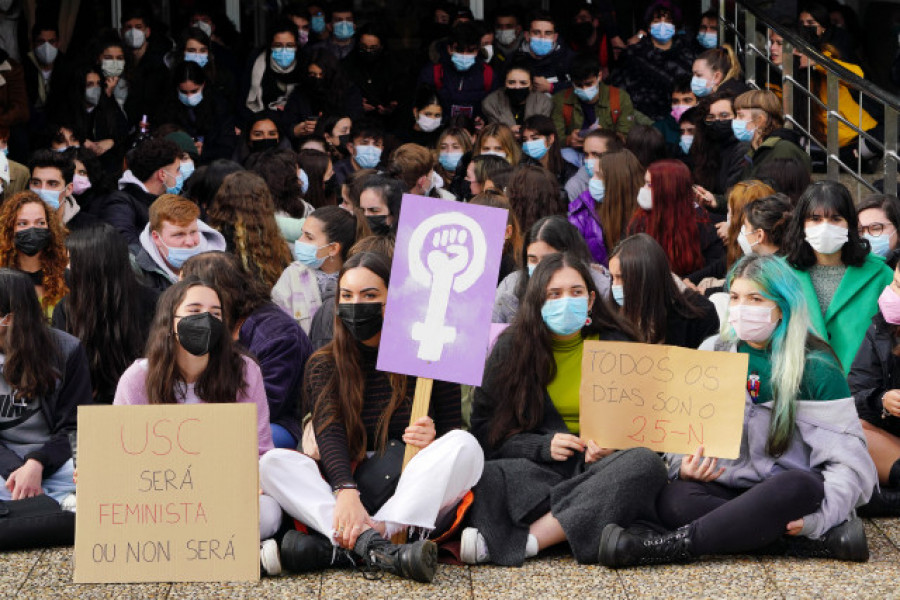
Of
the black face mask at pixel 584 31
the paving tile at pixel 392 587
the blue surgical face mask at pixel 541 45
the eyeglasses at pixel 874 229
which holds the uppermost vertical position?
the black face mask at pixel 584 31

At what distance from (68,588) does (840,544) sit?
9.32ft

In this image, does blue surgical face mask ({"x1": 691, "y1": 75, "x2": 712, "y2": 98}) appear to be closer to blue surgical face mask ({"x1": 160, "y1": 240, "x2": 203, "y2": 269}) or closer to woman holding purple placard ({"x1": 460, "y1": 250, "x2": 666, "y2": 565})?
blue surgical face mask ({"x1": 160, "y1": 240, "x2": 203, "y2": 269})

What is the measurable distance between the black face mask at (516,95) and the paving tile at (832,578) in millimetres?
6877

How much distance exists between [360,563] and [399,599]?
0.41 metres

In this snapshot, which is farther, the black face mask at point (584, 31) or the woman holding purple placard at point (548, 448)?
the black face mask at point (584, 31)

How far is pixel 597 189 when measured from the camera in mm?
9266

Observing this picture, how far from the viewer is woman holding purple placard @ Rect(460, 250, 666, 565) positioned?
224 inches

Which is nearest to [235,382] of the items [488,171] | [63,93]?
[488,171]

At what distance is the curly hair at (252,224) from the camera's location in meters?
8.16

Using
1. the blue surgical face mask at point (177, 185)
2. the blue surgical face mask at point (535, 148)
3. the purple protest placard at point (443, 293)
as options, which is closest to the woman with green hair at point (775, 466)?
the purple protest placard at point (443, 293)

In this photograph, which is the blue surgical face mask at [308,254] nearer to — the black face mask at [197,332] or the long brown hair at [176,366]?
the long brown hair at [176,366]

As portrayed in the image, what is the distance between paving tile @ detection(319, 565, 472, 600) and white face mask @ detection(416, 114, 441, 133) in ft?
22.2

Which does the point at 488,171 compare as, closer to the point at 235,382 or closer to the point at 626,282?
the point at 626,282

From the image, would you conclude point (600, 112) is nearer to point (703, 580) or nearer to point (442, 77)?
point (442, 77)
